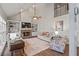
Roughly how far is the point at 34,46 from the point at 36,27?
0.29 m

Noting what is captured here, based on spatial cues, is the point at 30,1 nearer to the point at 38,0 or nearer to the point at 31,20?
the point at 38,0

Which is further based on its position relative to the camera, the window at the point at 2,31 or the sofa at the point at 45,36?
the sofa at the point at 45,36

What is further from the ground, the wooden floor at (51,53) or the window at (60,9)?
the window at (60,9)

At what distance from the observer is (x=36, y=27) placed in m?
Answer: 1.39

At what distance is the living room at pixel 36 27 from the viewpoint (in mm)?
1325

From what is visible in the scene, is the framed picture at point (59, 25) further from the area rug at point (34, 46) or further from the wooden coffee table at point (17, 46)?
the wooden coffee table at point (17, 46)

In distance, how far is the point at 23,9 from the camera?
1379 mm

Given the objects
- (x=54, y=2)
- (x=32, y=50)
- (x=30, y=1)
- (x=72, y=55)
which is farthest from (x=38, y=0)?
(x=72, y=55)

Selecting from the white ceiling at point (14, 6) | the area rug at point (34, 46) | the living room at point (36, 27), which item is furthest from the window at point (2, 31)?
the area rug at point (34, 46)

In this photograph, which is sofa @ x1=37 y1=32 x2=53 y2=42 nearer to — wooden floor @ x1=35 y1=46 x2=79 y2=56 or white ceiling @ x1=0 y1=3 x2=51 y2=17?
wooden floor @ x1=35 y1=46 x2=79 y2=56

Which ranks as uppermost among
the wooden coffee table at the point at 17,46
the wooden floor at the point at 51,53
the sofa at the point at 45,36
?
the sofa at the point at 45,36

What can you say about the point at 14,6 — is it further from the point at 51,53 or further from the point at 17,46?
the point at 51,53

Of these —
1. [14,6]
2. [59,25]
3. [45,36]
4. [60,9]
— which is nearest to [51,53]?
[45,36]

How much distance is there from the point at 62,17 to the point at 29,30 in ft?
1.77
